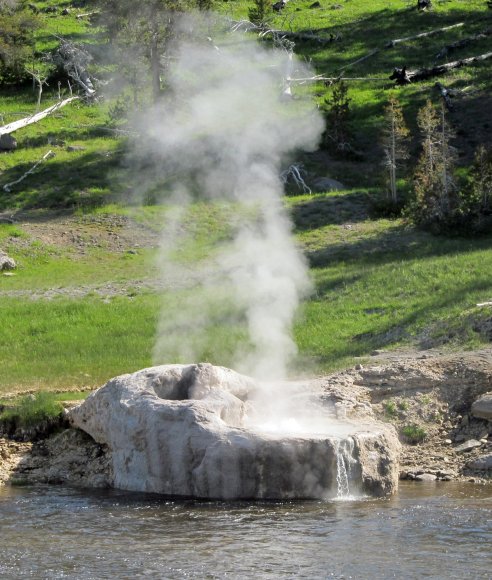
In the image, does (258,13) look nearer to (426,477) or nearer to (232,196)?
(232,196)

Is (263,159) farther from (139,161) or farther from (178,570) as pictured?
(178,570)

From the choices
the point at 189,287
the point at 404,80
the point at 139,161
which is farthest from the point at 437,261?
the point at 404,80

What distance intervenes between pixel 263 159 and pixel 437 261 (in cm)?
815

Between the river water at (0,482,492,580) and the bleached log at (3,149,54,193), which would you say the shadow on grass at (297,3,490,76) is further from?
the river water at (0,482,492,580)

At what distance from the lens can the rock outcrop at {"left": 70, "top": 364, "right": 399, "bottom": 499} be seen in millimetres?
17062

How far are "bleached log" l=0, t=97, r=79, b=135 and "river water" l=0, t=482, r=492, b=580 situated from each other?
3667cm

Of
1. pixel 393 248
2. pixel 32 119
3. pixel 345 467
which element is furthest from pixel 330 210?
pixel 345 467

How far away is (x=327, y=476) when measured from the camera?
672 inches

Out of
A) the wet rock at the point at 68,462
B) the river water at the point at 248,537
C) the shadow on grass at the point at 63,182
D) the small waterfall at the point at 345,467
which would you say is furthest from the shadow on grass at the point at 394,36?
the river water at the point at 248,537

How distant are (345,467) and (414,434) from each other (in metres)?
3.76

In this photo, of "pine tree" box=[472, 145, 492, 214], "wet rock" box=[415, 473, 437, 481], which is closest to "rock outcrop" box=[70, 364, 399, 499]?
"wet rock" box=[415, 473, 437, 481]

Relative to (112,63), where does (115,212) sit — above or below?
below

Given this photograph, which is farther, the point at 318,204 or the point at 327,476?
the point at 318,204

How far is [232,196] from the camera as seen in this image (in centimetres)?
3950
